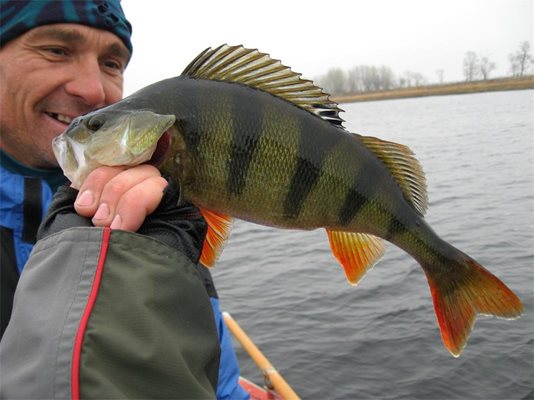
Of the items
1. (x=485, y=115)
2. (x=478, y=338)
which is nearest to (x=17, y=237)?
(x=478, y=338)

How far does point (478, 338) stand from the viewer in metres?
5.89

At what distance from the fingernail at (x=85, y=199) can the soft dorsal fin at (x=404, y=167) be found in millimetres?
1013

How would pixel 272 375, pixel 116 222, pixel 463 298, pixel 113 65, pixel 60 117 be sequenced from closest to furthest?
pixel 116 222 → pixel 463 298 → pixel 60 117 → pixel 113 65 → pixel 272 375

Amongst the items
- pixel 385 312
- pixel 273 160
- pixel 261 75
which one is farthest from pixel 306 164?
pixel 385 312

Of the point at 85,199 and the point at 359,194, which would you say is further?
the point at 359,194

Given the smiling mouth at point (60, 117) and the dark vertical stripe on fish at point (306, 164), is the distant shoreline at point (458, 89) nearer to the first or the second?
the smiling mouth at point (60, 117)

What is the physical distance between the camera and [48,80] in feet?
8.24

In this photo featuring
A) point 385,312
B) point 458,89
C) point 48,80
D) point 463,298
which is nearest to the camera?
point 463,298

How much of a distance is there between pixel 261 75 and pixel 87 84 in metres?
1.31

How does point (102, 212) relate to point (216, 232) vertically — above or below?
above

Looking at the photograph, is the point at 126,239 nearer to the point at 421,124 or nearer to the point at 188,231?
the point at 188,231

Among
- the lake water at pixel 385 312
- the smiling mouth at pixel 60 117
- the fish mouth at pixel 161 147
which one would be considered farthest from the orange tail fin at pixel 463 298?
the lake water at pixel 385 312

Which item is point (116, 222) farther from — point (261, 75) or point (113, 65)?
point (113, 65)

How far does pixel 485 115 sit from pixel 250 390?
27382 millimetres
